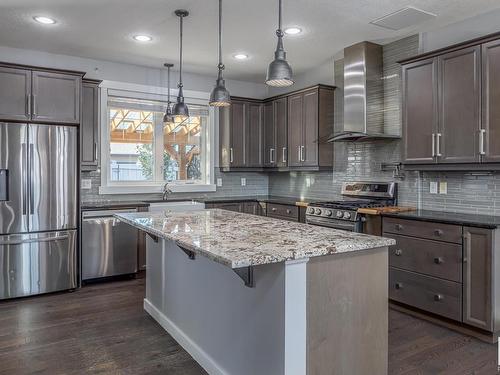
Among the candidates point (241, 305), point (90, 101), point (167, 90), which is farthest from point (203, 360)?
point (167, 90)

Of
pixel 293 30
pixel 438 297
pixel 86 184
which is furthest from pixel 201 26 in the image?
pixel 438 297

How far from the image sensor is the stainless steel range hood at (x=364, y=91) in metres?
4.29

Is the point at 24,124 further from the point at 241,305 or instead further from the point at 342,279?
the point at 342,279

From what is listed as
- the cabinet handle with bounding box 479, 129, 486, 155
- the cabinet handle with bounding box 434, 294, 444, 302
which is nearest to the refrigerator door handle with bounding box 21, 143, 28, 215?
the cabinet handle with bounding box 434, 294, 444, 302

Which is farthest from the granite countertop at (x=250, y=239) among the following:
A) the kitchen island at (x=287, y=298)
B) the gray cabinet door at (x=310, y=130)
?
the gray cabinet door at (x=310, y=130)

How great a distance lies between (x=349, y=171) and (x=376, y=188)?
1.76 ft

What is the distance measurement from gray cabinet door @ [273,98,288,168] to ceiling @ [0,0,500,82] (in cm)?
72

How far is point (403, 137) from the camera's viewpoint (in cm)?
385

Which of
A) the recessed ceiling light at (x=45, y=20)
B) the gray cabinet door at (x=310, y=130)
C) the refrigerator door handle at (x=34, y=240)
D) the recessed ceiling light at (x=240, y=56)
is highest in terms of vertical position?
the recessed ceiling light at (x=240, y=56)

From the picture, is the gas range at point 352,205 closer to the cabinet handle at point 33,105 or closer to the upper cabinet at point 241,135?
the upper cabinet at point 241,135

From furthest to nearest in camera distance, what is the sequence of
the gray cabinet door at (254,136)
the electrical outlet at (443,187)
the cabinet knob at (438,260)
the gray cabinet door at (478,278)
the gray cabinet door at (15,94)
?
the gray cabinet door at (254,136), the gray cabinet door at (15,94), the electrical outlet at (443,187), the cabinet knob at (438,260), the gray cabinet door at (478,278)

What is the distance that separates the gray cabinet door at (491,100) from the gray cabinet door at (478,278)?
2.16 ft

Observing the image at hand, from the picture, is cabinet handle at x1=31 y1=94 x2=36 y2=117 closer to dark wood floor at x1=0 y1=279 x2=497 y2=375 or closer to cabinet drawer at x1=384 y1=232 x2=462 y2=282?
dark wood floor at x1=0 y1=279 x2=497 y2=375

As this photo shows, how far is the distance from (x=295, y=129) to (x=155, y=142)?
1.95 meters
